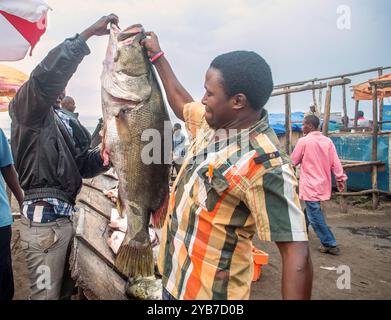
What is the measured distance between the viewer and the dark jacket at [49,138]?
2.35 metres

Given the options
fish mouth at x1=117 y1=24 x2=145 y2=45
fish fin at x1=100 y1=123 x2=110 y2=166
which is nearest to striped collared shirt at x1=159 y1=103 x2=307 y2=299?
fish fin at x1=100 y1=123 x2=110 y2=166

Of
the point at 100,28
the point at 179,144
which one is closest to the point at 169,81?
the point at 100,28

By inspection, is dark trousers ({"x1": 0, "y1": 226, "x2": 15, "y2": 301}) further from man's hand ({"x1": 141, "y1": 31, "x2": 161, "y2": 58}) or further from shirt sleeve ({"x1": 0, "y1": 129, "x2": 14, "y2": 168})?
man's hand ({"x1": 141, "y1": 31, "x2": 161, "y2": 58})

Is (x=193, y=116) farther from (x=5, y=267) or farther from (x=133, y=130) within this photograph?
(x=5, y=267)

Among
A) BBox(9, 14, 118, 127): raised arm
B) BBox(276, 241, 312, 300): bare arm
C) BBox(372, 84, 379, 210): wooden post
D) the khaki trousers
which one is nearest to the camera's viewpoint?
BBox(276, 241, 312, 300): bare arm

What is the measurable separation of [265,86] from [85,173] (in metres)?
2.00

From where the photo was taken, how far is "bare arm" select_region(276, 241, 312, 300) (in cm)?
150

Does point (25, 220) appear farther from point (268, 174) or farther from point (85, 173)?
point (268, 174)

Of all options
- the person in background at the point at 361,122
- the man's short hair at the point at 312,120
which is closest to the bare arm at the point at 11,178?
the man's short hair at the point at 312,120

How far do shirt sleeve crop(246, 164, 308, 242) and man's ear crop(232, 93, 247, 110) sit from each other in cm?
41

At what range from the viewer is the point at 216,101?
1814 millimetres
